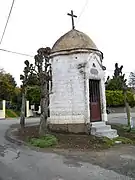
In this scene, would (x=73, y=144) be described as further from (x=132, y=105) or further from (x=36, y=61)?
(x=132, y=105)

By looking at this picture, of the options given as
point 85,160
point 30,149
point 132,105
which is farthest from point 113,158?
point 132,105

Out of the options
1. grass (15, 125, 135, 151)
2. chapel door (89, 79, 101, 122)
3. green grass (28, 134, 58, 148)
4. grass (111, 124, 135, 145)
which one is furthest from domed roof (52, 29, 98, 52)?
green grass (28, 134, 58, 148)

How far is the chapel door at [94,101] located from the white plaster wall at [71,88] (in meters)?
0.53

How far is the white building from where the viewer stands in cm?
1488

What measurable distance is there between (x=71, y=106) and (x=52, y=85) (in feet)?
A: 6.33

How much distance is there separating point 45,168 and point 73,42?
30.9 feet

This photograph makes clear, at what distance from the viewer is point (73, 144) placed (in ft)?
40.0

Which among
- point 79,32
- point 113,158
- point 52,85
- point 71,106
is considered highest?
point 79,32

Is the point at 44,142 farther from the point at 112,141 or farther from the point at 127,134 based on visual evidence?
the point at 127,134

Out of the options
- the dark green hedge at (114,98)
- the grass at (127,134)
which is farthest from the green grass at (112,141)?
the dark green hedge at (114,98)

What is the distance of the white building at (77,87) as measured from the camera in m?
14.9

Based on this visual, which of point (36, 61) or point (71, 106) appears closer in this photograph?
point (36, 61)

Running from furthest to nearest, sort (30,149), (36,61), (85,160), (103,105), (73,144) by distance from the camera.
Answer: (103,105) < (36,61) < (73,144) < (30,149) < (85,160)

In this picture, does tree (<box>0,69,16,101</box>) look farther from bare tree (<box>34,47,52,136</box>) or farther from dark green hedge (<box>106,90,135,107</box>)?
bare tree (<box>34,47,52,136</box>)
